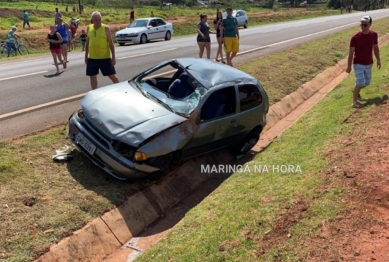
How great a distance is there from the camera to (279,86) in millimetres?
13055

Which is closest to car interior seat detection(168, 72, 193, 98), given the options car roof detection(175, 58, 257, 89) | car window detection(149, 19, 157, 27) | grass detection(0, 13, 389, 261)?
car roof detection(175, 58, 257, 89)

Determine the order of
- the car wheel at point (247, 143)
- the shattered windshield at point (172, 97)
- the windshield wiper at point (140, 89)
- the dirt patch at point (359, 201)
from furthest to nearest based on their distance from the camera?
1. the car wheel at point (247, 143)
2. the windshield wiper at point (140, 89)
3. the shattered windshield at point (172, 97)
4. the dirt patch at point (359, 201)

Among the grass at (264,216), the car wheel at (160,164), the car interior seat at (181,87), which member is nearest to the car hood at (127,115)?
the car wheel at (160,164)

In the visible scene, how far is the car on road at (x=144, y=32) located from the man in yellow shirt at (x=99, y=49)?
16294 mm

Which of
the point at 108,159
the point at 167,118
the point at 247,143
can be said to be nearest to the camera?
the point at 108,159

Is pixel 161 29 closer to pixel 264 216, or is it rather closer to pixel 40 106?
pixel 40 106

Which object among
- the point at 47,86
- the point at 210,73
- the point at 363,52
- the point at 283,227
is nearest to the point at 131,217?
the point at 283,227

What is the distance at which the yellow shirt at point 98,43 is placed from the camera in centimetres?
875

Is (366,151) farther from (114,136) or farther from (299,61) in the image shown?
(299,61)

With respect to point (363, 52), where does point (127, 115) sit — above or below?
below

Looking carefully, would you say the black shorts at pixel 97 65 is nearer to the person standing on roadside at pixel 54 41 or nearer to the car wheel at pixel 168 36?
the person standing on roadside at pixel 54 41

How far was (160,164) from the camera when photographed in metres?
6.35

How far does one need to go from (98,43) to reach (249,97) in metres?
3.33

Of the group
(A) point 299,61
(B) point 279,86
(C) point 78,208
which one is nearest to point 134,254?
(C) point 78,208
